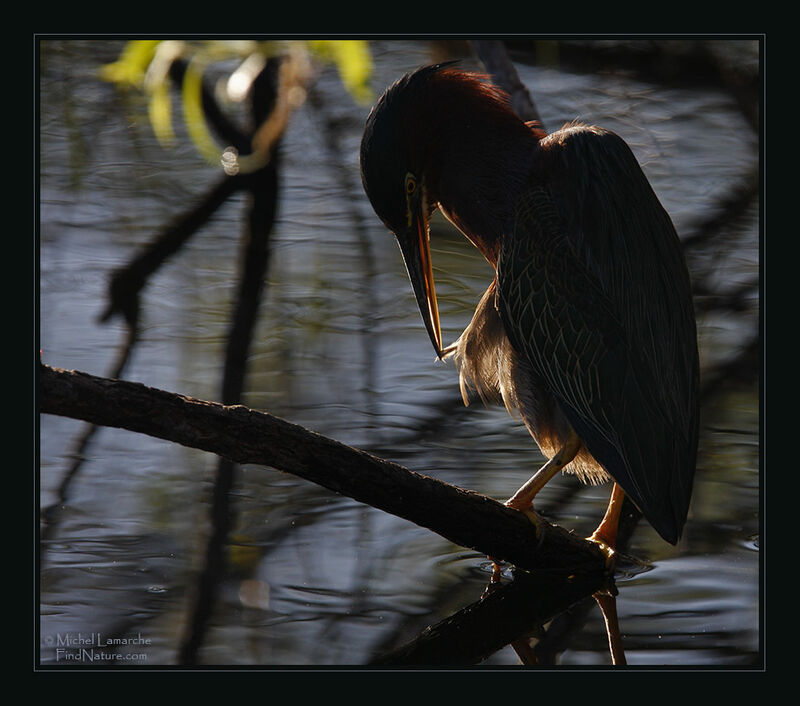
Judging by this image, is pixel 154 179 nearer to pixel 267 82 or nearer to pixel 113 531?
pixel 267 82

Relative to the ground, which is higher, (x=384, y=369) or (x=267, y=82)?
(x=267, y=82)

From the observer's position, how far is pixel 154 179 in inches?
191

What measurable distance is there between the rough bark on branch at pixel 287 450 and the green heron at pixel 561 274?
0.25 meters

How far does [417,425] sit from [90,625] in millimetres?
1455

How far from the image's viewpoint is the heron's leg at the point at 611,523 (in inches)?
116

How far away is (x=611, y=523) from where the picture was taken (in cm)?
295

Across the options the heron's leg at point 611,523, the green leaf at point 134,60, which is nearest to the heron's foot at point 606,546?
the heron's leg at point 611,523

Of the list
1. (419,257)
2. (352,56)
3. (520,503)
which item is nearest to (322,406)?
(419,257)

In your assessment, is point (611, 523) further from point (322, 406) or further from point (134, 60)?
point (134, 60)

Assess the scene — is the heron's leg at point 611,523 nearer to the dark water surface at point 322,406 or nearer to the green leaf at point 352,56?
the dark water surface at point 322,406

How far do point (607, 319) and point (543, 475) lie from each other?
442 mm
